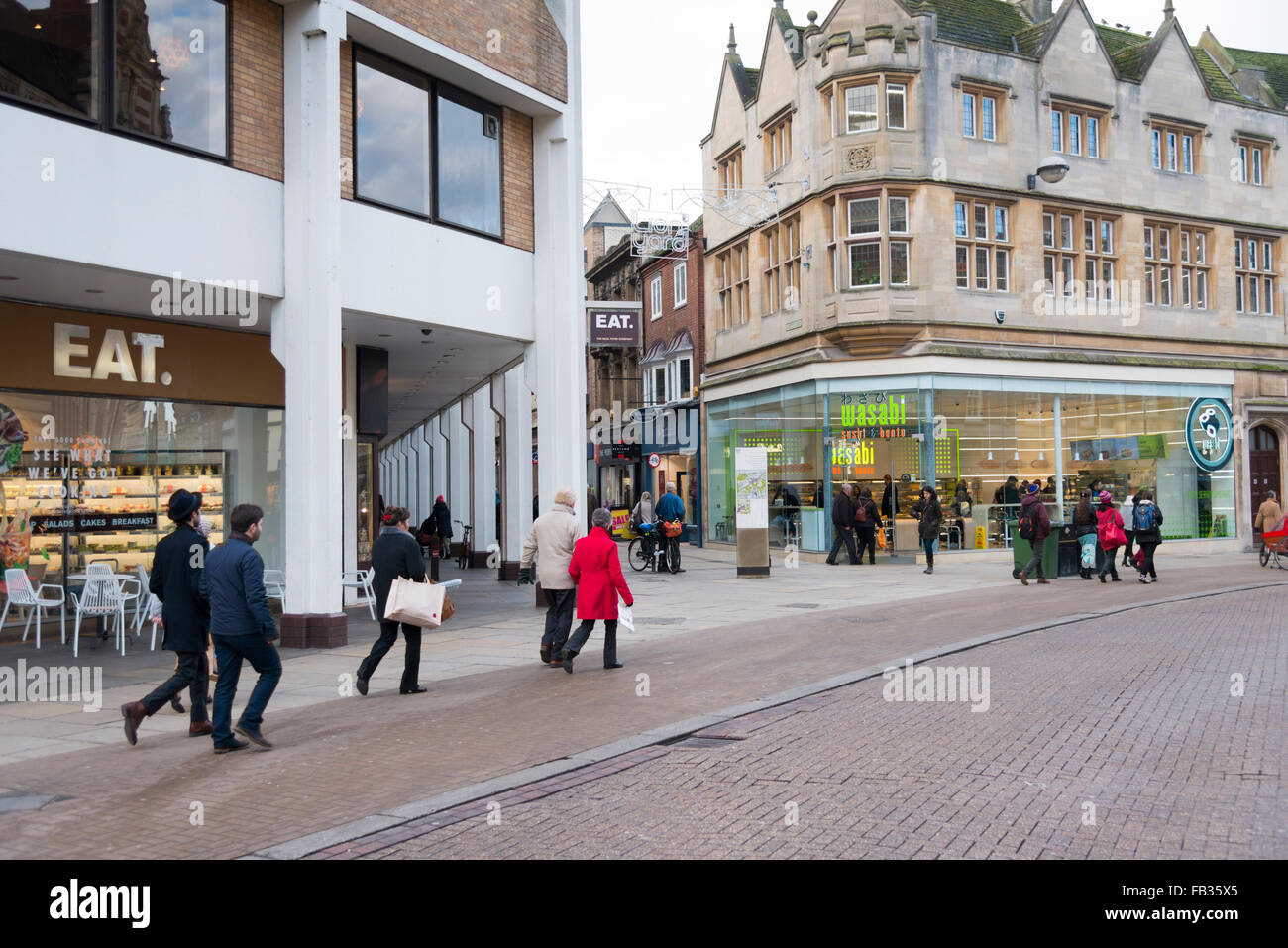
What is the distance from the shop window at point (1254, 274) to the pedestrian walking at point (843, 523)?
541 inches

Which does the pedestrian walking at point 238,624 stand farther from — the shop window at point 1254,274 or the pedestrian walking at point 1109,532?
the shop window at point 1254,274

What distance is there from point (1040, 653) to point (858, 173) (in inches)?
679

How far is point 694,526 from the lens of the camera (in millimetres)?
36750

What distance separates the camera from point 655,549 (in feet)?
84.3

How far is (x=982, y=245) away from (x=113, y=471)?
20314 mm

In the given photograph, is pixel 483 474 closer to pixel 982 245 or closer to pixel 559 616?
pixel 982 245

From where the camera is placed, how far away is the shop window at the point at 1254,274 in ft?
102

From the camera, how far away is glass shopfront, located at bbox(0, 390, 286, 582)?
13445mm

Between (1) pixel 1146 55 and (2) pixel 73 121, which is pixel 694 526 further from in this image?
(2) pixel 73 121

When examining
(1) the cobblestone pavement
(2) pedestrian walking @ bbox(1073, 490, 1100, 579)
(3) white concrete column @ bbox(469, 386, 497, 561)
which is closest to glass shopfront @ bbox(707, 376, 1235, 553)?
(2) pedestrian walking @ bbox(1073, 490, 1100, 579)

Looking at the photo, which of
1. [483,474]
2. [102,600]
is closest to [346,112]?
[102,600]

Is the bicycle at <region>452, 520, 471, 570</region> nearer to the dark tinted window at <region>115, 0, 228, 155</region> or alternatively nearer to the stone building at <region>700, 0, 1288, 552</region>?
the stone building at <region>700, 0, 1288, 552</region>
